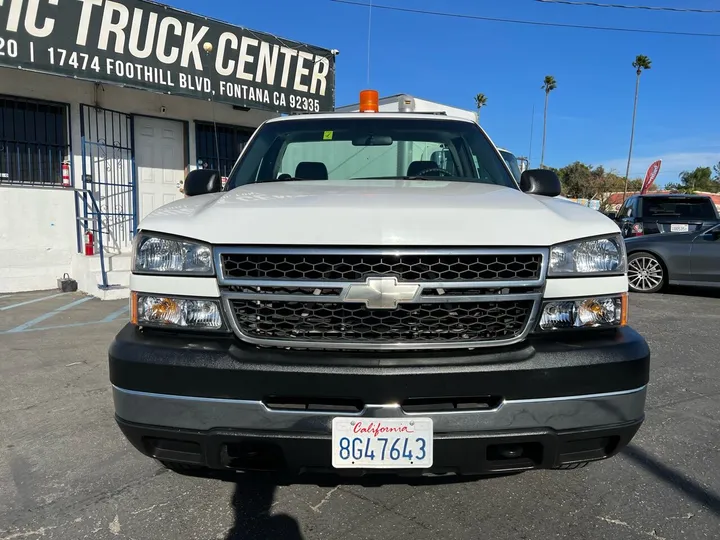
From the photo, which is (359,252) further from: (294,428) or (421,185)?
(421,185)

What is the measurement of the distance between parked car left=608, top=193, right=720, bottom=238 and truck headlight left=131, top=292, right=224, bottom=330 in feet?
34.0

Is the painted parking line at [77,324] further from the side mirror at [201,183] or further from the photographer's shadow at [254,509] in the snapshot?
the photographer's shadow at [254,509]

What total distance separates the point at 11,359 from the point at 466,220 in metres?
4.57

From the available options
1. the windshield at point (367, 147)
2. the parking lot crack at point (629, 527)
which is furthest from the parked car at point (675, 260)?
the parking lot crack at point (629, 527)

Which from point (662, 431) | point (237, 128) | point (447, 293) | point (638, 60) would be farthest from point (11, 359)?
point (638, 60)

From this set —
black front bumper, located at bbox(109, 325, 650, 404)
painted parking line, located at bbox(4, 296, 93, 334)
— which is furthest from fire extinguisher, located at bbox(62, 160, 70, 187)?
black front bumper, located at bbox(109, 325, 650, 404)

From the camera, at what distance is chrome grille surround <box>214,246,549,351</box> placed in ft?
6.69

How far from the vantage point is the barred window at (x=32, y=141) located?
8.53 m

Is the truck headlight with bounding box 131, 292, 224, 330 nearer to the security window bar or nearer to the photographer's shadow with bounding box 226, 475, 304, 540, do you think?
the photographer's shadow with bounding box 226, 475, 304, 540

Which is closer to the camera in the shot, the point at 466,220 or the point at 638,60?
the point at 466,220

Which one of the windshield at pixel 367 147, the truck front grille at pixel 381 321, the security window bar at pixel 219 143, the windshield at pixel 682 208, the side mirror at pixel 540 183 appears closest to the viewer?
the truck front grille at pixel 381 321

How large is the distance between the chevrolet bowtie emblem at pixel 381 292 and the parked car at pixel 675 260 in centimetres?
717

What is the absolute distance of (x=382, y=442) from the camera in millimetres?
1997

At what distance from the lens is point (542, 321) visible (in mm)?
2137
